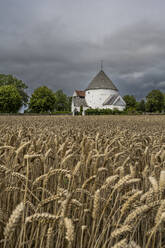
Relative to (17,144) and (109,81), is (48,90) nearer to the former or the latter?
(109,81)

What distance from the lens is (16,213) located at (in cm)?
94

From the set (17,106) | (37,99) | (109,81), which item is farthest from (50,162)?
(109,81)

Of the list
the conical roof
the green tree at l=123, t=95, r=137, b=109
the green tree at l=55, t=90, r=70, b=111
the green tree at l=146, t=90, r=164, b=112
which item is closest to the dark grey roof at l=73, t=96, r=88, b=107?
the conical roof

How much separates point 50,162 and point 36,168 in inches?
15.3

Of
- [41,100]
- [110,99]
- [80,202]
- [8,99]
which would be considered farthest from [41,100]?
[80,202]

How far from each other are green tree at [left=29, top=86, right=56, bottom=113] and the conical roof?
16704 millimetres

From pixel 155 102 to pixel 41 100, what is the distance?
55.7 metres

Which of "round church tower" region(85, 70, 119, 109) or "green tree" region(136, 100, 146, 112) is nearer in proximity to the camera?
"round church tower" region(85, 70, 119, 109)

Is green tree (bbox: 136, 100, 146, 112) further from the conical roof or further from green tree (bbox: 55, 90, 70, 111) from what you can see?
green tree (bbox: 55, 90, 70, 111)

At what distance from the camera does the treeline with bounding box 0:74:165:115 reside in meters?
76.1

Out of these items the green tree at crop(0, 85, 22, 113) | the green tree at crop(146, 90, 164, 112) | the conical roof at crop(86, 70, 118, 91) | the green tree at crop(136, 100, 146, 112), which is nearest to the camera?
the green tree at crop(0, 85, 22, 113)

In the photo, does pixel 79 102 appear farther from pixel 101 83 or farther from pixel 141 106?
pixel 141 106

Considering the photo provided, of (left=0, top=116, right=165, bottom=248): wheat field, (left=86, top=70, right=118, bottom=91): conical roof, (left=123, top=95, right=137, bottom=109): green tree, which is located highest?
(left=86, top=70, right=118, bottom=91): conical roof

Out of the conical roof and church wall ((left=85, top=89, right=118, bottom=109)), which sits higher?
the conical roof
